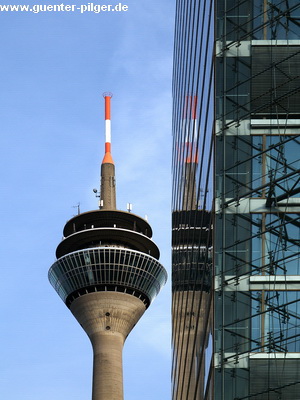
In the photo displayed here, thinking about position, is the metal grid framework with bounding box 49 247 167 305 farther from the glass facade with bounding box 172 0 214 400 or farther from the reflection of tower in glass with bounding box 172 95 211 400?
the reflection of tower in glass with bounding box 172 95 211 400

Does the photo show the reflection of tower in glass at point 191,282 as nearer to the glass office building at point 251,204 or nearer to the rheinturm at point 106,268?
the glass office building at point 251,204

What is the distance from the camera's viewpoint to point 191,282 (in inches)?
1494

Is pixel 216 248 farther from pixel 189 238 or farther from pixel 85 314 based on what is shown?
pixel 85 314

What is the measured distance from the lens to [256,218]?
26297 millimetres


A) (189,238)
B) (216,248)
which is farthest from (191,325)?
(216,248)

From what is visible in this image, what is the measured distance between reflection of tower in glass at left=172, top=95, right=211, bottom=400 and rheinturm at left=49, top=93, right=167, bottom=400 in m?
84.8

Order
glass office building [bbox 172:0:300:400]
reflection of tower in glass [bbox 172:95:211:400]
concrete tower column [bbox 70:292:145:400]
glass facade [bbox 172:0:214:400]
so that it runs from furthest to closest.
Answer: concrete tower column [bbox 70:292:145:400] → reflection of tower in glass [bbox 172:95:211:400] → glass facade [bbox 172:0:214:400] → glass office building [bbox 172:0:300:400]

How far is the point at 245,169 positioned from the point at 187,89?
1823 cm

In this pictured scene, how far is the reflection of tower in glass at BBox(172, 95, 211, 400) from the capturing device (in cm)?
3134

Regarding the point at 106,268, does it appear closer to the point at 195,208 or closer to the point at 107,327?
the point at 107,327

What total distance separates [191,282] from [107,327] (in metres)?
94.1

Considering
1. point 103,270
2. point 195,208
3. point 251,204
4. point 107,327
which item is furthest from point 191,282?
point 103,270

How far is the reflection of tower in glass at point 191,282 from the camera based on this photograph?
31344 millimetres

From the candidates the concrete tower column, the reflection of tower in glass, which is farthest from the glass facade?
the concrete tower column
